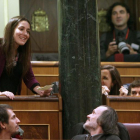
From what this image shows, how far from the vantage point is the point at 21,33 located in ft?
12.3

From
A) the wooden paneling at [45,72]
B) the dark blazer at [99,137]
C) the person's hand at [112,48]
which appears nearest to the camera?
the dark blazer at [99,137]

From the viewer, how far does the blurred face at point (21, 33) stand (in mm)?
3729

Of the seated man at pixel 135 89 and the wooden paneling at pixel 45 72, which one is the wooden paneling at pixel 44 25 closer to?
the wooden paneling at pixel 45 72

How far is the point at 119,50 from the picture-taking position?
575cm

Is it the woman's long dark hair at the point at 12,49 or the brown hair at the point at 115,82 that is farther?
the brown hair at the point at 115,82

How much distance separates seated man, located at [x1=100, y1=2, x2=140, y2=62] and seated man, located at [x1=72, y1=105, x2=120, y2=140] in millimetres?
2725

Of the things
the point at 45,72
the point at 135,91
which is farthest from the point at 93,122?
the point at 45,72

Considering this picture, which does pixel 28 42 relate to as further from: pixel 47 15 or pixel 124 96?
pixel 47 15

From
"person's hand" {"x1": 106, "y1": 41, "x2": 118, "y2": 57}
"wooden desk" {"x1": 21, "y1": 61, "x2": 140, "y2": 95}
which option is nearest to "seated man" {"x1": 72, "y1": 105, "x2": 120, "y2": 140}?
"wooden desk" {"x1": 21, "y1": 61, "x2": 140, "y2": 95}

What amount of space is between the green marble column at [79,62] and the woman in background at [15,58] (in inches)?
10.7

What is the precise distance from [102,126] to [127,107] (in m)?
0.66

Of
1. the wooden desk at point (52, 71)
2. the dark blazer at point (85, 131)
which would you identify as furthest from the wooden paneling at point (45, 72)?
the dark blazer at point (85, 131)

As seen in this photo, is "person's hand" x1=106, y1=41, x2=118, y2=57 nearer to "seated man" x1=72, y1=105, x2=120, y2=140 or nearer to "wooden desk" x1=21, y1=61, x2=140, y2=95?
"wooden desk" x1=21, y1=61, x2=140, y2=95

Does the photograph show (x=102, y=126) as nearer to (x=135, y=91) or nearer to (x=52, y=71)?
(x=135, y=91)
